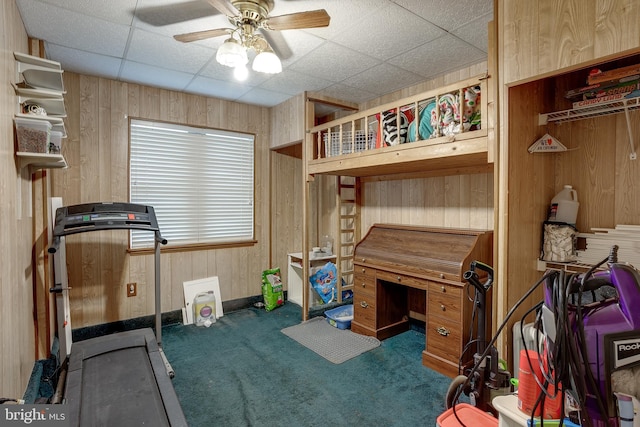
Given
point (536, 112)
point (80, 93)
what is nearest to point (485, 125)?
point (536, 112)

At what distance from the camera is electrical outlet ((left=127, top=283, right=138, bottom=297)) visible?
3461 mm

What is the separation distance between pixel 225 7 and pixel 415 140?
5.02 ft

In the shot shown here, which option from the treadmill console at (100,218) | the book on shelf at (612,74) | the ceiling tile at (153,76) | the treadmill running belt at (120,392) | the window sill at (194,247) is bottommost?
the treadmill running belt at (120,392)

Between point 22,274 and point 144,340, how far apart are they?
0.92 meters

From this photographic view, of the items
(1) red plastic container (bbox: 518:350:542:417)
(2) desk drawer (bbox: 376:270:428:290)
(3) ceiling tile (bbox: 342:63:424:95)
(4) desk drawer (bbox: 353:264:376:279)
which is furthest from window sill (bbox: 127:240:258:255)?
(1) red plastic container (bbox: 518:350:542:417)

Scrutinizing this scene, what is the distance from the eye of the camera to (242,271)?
4219mm

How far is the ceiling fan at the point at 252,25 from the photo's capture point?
184cm

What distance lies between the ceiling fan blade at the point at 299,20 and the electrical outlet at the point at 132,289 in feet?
9.59

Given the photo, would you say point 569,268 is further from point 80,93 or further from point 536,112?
point 80,93

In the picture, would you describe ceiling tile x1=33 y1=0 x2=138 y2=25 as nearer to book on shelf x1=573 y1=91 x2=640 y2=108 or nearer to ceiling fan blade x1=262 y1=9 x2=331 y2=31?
ceiling fan blade x1=262 y1=9 x2=331 y2=31

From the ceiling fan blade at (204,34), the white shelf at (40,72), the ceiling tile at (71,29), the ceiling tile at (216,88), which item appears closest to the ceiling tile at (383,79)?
→ the ceiling tile at (216,88)

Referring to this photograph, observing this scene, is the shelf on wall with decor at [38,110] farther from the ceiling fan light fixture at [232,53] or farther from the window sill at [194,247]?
the window sill at [194,247]

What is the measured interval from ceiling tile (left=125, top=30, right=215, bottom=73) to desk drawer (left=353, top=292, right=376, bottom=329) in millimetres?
2661

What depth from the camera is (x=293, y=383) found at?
8.09ft
